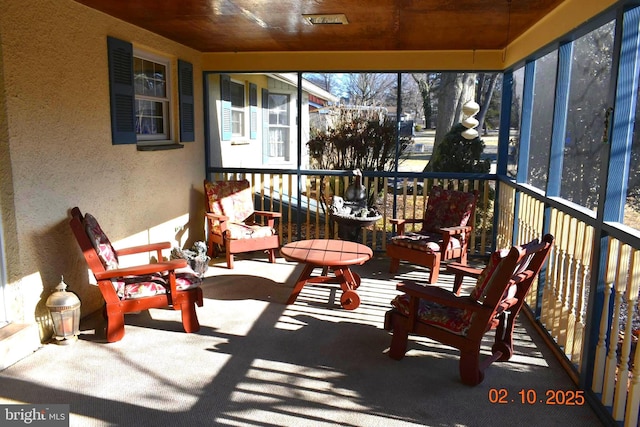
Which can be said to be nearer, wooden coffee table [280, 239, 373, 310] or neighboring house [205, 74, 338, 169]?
wooden coffee table [280, 239, 373, 310]

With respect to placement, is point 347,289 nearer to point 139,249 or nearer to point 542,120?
point 139,249

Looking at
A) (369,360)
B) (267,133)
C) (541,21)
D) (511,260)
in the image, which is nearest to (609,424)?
(511,260)

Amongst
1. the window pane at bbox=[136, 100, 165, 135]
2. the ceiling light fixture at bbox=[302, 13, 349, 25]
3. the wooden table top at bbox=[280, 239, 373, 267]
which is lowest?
the wooden table top at bbox=[280, 239, 373, 267]

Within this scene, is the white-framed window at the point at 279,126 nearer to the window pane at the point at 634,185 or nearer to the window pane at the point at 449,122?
the window pane at the point at 449,122

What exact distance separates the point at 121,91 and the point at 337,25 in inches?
83.1

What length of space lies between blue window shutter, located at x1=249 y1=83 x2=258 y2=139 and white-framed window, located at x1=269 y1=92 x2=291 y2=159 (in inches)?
44.6

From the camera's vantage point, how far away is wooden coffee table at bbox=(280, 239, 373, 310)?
14.4 feet

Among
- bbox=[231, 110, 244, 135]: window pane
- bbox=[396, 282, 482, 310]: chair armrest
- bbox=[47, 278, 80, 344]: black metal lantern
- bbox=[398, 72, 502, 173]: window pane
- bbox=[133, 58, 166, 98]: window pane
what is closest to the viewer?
bbox=[396, 282, 482, 310]: chair armrest

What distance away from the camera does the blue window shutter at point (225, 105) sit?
299 inches

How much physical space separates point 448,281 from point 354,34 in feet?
9.15

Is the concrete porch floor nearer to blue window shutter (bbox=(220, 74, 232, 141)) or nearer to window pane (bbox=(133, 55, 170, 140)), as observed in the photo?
window pane (bbox=(133, 55, 170, 140))

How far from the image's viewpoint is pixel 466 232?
5582 mm

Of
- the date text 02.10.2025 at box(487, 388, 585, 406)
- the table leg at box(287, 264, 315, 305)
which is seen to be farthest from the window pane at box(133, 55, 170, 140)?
the date text 02.10.2025 at box(487, 388, 585, 406)

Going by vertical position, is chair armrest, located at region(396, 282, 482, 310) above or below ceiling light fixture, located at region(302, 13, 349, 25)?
below
